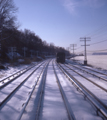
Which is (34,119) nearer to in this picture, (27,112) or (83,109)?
(27,112)

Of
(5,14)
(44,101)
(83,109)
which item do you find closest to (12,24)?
(5,14)

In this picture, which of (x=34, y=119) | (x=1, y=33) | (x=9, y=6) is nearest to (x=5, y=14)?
(x=9, y=6)

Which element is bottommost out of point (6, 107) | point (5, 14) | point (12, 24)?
point (6, 107)

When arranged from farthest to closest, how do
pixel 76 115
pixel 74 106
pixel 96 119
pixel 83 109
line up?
1. pixel 74 106
2. pixel 83 109
3. pixel 76 115
4. pixel 96 119

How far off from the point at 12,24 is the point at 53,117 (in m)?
21.5

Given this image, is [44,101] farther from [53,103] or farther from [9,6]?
[9,6]

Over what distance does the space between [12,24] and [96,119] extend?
874 inches

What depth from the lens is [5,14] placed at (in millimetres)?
22266

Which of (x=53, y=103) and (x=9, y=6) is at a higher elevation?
(x=9, y=6)

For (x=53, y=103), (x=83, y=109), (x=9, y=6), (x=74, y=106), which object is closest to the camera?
(x=83, y=109)

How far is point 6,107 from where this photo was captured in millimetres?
5875

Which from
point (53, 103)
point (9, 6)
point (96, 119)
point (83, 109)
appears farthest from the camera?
point (9, 6)

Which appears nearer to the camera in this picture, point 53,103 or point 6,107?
point 6,107

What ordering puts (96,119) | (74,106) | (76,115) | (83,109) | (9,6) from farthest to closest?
1. (9,6)
2. (74,106)
3. (83,109)
4. (76,115)
5. (96,119)
